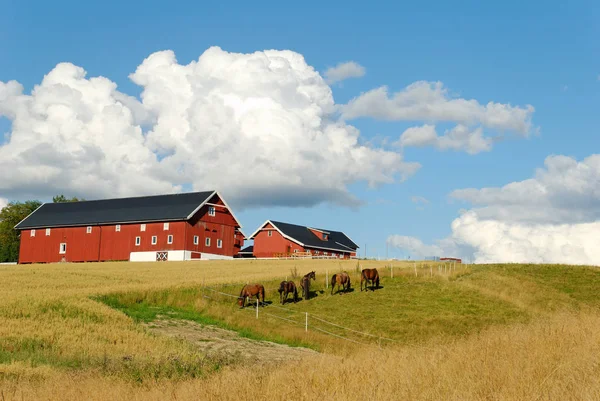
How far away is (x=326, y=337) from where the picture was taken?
3356 cm

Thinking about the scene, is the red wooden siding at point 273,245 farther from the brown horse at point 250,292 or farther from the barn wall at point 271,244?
the brown horse at point 250,292

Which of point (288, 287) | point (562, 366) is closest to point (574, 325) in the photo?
point (562, 366)

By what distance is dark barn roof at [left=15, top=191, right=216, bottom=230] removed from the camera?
88.4 m

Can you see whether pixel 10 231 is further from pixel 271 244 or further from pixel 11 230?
pixel 271 244

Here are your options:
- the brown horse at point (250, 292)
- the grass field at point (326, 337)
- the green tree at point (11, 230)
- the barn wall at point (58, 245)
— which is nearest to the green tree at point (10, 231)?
the green tree at point (11, 230)

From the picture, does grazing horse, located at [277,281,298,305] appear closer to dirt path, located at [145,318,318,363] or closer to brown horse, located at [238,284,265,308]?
brown horse, located at [238,284,265,308]

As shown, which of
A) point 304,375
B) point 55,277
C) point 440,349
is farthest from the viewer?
point 55,277

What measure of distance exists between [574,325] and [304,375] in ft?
27.0

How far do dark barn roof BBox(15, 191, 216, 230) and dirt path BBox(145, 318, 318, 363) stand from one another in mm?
52268

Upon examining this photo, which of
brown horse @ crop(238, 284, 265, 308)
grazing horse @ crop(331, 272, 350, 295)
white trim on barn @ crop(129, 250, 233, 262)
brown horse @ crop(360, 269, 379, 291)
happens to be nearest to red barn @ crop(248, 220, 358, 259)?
white trim on barn @ crop(129, 250, 233, 262)

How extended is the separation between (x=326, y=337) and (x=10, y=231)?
362 ft

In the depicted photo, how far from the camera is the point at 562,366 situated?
1202 cm

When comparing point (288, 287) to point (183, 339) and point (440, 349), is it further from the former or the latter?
point (440, 349)

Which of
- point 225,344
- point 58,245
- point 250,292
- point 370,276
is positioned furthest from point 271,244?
point 225,344
